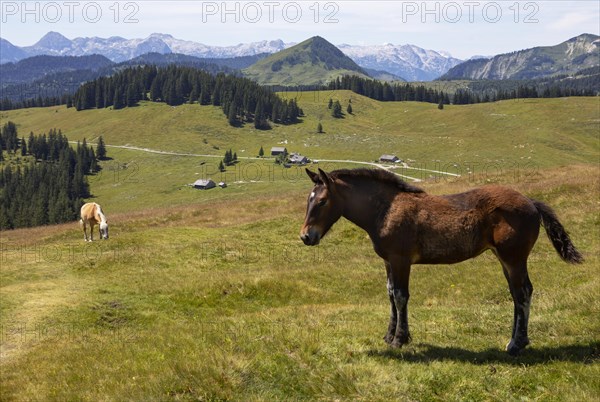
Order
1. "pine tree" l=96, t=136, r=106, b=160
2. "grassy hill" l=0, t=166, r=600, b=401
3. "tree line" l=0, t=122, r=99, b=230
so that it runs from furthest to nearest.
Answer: "pine tree" l=96, t=136, r=106, b=160, "tree line" l=0, t=122, r=99, b=230, "grassy hill" l=0, t=166, r=600, b=401

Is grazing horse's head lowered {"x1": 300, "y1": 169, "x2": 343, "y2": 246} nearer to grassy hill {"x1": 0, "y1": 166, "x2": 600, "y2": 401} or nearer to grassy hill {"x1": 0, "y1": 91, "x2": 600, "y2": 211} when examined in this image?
grassy hill {"x1": 0, "y1": 166, "x2": 600, "y2": 401}

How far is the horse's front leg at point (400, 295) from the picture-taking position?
10133mm

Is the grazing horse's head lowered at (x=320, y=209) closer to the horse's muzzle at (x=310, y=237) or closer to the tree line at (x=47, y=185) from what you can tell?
the horse's muzzle at (x=310, y=237)

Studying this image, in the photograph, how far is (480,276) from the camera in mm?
21828

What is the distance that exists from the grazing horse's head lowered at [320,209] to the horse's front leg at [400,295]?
5.82 feet

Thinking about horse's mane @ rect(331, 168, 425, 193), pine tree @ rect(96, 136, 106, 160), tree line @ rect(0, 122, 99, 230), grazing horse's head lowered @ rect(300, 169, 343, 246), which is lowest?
tree line @ rect(0, 122, 99, 230)

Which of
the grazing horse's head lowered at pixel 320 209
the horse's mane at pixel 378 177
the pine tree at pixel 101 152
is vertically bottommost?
the grazing horse's head lowered at pixel 320 209

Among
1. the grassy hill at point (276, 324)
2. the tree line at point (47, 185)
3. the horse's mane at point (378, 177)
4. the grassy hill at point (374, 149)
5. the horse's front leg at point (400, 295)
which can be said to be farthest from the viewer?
the tree line at point (47, 185)

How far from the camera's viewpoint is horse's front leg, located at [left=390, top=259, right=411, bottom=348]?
1013cm

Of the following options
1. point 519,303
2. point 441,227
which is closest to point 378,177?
point 441,227

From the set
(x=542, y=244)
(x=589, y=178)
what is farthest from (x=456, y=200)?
(x=589, y=178)

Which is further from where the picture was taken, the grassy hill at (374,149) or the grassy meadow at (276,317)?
the grassy hill at (374,149)

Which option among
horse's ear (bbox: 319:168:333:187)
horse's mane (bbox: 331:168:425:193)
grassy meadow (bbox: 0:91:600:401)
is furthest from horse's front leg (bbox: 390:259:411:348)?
horse's ear (bbox: 319:168:333:187)

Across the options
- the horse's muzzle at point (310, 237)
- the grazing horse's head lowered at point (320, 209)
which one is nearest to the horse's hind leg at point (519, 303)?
the grazing horse's head lowered at point (320, 209)
